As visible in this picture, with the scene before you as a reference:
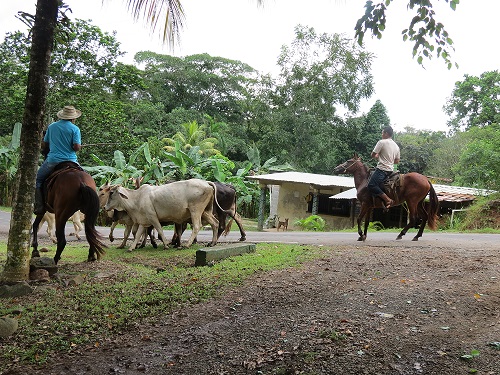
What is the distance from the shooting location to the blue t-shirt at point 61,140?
8.03 metres

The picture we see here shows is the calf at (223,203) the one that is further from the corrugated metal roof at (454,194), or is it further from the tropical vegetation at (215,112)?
the corrugated metal roof at (454,194)

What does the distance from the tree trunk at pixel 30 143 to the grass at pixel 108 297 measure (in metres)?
0.52

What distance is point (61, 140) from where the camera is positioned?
8062 mm

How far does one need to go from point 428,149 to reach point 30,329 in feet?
117

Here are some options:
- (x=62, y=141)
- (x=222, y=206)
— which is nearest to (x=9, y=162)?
(x=222, y=206)

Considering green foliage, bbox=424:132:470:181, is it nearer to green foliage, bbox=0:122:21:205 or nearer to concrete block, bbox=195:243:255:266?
green foliage, bbox=0:122:21:205

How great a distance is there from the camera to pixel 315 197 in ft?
85.9

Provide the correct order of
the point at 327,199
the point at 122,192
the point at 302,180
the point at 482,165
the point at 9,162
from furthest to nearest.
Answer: the point at 327,199
the point at 9,162
the point at 302,180
the point at 482,165
the point at 122,192

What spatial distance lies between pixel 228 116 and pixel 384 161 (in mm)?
31278

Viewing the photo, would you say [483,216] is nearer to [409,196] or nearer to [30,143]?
[409,196]

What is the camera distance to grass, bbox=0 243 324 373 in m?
4.86

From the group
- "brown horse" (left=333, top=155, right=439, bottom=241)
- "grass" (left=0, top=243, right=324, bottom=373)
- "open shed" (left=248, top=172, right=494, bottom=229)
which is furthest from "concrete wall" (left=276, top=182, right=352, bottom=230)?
"grass" (left=0, top=243, right=324, bottom=373)

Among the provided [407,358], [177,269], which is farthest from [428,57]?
[177,269]

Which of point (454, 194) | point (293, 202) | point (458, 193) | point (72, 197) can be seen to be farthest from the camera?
point (293, 202)
